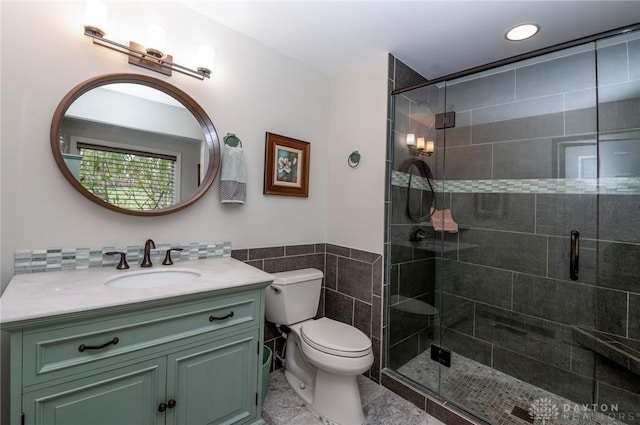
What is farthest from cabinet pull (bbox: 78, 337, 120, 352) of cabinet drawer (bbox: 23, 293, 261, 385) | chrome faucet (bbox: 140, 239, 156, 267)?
chrome faucet (bbox: 140, 239, 156, 267)

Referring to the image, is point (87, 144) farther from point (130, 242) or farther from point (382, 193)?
point (382, 193)

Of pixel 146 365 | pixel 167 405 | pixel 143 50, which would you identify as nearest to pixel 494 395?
pixel 167 405

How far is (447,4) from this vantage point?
4.98 ft

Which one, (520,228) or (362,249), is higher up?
(520,228)

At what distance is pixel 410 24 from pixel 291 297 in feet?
6.10

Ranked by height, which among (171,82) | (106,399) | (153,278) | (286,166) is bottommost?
(106,399)

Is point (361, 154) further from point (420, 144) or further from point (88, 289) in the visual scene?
point (88, 289)

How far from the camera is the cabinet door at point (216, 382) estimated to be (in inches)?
46.7

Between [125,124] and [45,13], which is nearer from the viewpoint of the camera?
[45,13]

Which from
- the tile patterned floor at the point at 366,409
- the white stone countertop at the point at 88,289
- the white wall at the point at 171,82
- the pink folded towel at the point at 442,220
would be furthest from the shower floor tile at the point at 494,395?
the white stone countertop at the point at 88,289

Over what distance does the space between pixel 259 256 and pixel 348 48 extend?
1585 mm

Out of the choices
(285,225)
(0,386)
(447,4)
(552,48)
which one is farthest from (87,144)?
(552,48)

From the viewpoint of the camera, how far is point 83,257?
138 centimetres

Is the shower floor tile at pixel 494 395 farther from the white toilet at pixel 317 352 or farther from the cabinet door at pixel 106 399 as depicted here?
the cabinet door at pixel 106 399
